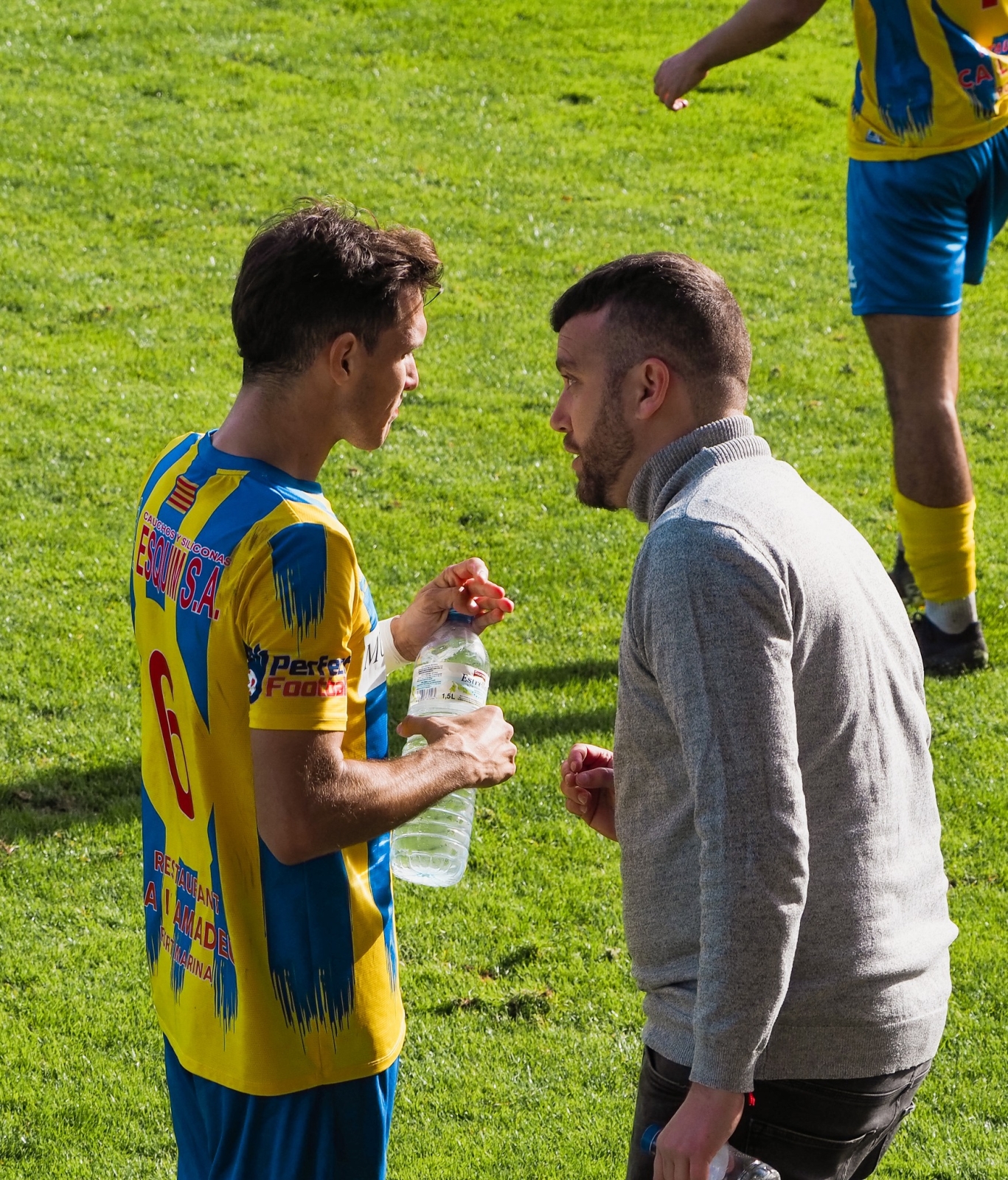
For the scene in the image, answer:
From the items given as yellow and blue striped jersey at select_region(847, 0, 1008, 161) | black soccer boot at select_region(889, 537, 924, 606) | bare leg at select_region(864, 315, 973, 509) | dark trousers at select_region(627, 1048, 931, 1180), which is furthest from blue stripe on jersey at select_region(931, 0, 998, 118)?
dark trousers at select_region(627, 1048, 931, 1180)

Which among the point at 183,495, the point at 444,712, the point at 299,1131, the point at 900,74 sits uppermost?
the point at 900,74

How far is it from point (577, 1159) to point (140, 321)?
7.23 meters

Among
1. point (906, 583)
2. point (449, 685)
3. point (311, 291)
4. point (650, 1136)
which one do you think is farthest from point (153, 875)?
point (906, 583)

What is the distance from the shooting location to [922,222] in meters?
6.12

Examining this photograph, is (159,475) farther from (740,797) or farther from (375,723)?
(740,797)

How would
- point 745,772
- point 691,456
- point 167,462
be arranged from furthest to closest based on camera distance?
point 167,462
point 691,456
point 745,772

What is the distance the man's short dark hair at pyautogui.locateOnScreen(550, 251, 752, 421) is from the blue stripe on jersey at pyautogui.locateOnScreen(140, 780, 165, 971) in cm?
132

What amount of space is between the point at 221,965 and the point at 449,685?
1062mm

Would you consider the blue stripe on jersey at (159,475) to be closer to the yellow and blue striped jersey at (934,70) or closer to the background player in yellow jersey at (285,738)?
the background player in yellow jersey at (285,738)

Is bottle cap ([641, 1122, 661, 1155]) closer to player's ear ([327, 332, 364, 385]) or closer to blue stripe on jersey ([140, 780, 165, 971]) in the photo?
blue stripe on jersey ([140, 780, 165, 971])

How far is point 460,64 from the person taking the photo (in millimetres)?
14578

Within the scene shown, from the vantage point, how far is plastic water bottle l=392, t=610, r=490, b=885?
3.61m

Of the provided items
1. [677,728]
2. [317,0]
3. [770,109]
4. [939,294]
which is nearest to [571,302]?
[677,728]

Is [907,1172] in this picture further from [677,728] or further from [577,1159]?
[677,728]
